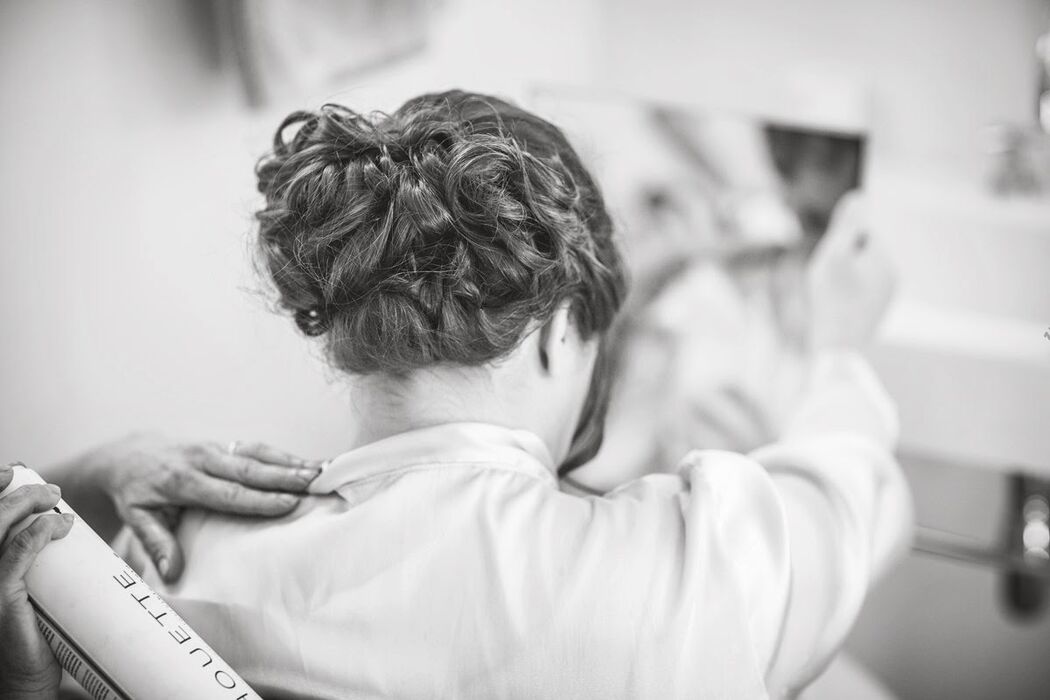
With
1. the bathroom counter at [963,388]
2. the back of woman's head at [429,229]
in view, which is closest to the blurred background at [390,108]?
the bathroom counter at [963,388]

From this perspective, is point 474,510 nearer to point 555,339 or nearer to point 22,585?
point 555,339

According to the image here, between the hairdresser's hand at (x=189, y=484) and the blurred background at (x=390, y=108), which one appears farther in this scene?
the blurred background at (x=390, y=108)

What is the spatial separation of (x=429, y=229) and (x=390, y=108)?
35cm

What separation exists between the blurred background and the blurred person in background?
0.82 feet

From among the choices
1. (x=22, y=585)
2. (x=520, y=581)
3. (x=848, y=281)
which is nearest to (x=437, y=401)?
(x=520, y=581)

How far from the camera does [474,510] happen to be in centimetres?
59

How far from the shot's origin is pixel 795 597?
0.61 m

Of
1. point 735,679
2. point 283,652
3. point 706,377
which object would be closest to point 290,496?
point 283,652

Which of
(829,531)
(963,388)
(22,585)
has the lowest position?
(963,388)

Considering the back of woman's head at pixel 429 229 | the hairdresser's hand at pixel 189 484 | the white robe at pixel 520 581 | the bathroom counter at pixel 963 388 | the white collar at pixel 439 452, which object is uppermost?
the back of woman's head at pixel 429 229

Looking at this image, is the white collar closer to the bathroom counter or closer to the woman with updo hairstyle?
the woman with updo hairstyle

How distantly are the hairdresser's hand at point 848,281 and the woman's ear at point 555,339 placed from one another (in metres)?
0.50

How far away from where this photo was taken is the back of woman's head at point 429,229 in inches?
23.0

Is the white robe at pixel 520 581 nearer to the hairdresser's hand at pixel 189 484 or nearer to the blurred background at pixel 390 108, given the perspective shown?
the hairdresser's hand at pixel 189 484
